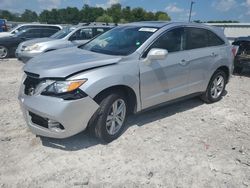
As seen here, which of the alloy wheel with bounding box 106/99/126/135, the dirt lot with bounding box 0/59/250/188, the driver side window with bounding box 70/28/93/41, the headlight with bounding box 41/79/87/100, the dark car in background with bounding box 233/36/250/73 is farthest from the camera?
the driver side window with bounding box 70/28/93/41

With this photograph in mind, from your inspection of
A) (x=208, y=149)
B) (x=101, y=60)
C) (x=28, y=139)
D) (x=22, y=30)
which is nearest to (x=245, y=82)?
(x=208, y=149)

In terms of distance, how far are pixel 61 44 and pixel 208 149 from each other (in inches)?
287

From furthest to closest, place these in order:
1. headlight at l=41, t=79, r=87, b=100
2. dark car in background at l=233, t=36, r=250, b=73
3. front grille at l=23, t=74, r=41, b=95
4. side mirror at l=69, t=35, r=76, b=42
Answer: side mirror at l=69, t=35, r=76, b=42
dark car in background at l=233, t=36, r=250, b=73
front grille at l=23, t=74, r=41, b=95
headlight at l=41, t=79, r=87, b=100

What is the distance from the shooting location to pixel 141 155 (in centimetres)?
361

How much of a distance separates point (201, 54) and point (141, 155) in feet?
8.48

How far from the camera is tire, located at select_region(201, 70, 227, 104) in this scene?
5.70m

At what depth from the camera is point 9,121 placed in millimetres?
4516

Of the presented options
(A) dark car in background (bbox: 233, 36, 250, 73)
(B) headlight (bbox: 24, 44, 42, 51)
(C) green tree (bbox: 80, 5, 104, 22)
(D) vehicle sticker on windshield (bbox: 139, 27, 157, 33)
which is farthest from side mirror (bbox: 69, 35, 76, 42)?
(C) green tree (bbox: 80, 5, 104, 22)

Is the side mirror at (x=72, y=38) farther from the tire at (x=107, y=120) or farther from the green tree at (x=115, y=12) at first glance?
the green tree at (x=115, y=12)

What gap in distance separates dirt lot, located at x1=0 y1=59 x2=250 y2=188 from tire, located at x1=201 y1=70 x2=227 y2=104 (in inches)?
28.9

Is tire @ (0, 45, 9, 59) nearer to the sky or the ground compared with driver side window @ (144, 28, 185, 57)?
nearer to the ground

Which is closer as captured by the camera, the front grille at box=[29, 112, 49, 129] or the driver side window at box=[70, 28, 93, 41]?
the front grille at box=[29, 112, 49, 129]

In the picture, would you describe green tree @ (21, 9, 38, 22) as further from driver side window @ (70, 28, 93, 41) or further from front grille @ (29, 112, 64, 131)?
front grille @ (29, 112, 64, 131)

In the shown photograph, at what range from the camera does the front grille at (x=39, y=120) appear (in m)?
3.39
